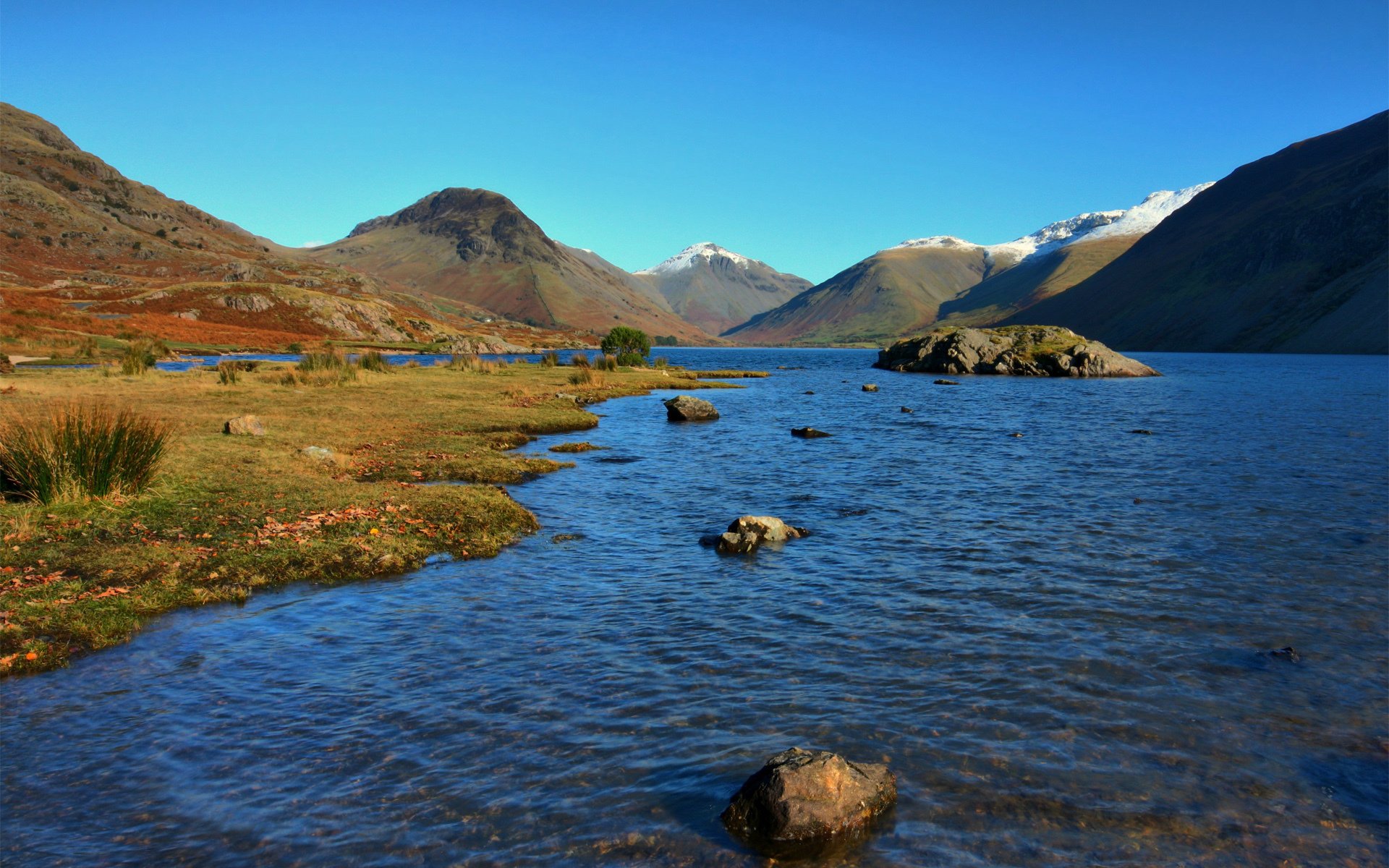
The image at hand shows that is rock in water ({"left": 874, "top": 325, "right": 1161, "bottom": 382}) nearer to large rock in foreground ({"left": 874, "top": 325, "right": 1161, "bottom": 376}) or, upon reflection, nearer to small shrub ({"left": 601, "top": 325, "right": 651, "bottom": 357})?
large rock in foreground ({"left": 874, "top": 325, "right": 1161, "bottom": 376})

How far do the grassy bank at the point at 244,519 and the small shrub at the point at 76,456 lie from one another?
0.39m

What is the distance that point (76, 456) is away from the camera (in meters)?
16.7

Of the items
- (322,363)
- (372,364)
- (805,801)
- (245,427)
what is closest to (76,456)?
(245,427)

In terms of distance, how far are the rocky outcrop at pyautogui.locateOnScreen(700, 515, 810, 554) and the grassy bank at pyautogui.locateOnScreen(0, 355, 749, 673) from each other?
4706 millimetres

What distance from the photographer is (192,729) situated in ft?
30.3

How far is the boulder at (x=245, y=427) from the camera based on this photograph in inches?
1021

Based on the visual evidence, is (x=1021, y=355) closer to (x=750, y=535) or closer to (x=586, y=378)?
(x=586, y=378)

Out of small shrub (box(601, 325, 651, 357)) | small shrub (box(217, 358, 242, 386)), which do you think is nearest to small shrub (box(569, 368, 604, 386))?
small shrub (box(217, 358, 242, 386))

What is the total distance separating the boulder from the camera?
1021 inches

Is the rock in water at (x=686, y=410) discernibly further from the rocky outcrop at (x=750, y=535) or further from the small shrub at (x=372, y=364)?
the rocky outcrop at (x=750, y=535)

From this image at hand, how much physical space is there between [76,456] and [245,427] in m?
9.55

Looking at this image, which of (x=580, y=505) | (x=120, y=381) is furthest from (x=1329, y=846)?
(x=120, y=381)

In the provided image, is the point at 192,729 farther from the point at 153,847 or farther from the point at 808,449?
the point at 808,449

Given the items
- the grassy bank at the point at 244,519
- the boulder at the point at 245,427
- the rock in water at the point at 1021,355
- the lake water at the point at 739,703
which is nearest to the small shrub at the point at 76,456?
the grassy bank at the point at 244,519
